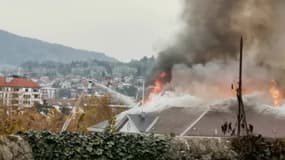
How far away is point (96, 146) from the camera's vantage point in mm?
6434

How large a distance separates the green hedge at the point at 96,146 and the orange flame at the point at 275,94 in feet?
108

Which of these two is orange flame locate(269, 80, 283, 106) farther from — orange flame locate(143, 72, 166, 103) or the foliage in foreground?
the foliage in foreground

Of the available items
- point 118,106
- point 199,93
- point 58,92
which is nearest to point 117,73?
point 58,92

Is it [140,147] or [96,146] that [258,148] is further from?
[96,146]

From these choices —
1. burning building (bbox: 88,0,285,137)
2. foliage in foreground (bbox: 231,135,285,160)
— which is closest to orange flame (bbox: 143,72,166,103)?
burning building (bbox: 88,0,285,137)

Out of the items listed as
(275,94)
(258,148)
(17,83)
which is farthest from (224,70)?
(17,83)

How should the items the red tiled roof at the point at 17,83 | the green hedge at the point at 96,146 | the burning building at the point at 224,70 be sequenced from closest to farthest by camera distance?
1. the green hedge at the point at 96,146
2. the burning building at the point at 224,70
3. the red tiled roof at the point at 17,83

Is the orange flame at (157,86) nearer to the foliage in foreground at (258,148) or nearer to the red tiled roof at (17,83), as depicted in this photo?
the foliage in foreground at (258,148)

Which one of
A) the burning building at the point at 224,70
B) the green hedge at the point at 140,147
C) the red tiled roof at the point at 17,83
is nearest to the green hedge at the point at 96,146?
the green hedge at the point at 140,147

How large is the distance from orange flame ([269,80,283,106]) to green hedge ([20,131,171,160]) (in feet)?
108

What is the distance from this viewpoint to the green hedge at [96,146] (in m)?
6.09

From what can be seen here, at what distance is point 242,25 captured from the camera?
39.2 metres

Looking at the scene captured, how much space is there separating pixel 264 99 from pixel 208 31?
5918mm

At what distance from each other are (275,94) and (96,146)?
34.2m
